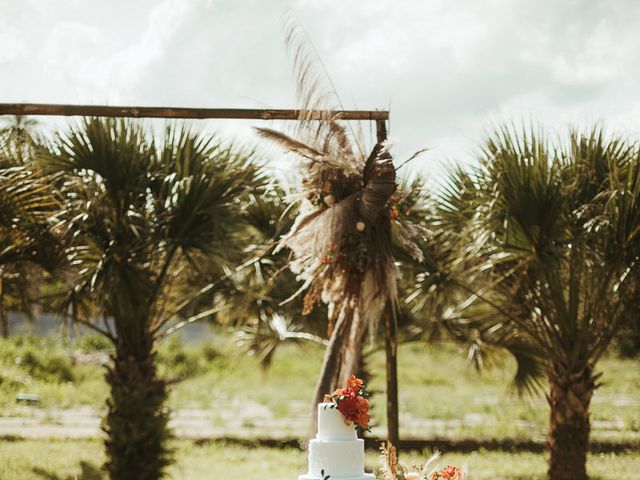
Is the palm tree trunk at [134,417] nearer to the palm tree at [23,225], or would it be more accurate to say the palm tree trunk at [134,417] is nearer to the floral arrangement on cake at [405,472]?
the palm tree at [23,225]

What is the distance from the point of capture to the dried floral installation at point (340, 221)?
7.82 m

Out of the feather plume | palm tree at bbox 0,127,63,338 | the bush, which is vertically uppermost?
the feather plume

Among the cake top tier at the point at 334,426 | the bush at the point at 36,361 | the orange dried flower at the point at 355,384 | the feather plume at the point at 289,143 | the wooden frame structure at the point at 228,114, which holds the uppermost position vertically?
the wooden frame structure at the point at 228,114

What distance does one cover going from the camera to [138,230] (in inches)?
369

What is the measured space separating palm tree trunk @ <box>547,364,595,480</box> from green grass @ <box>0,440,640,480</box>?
93.4 inches

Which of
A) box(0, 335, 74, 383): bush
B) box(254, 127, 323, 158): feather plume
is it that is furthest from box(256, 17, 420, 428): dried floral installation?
box(0, 335, 74, 383): bush

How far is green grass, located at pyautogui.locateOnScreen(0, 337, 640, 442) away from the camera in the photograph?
18.6 metres

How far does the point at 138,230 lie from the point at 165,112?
5.68ft

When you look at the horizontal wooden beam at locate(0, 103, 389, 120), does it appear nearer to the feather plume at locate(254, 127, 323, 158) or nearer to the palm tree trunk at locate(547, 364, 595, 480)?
the feather plume at locate(254, 127, 323, 158)

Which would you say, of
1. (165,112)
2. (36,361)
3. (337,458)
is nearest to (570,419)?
(337,458)

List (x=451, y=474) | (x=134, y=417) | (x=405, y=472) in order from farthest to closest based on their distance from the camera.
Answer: (x=134, y=417) → (x=405, y=472) → (x=451, y=474)

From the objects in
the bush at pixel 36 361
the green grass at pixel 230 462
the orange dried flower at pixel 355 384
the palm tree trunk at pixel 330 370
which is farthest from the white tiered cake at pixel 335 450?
the bush at pixel 36 361

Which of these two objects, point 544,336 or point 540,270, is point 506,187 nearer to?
point 540,270

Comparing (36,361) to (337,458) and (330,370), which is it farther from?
(337,458)
